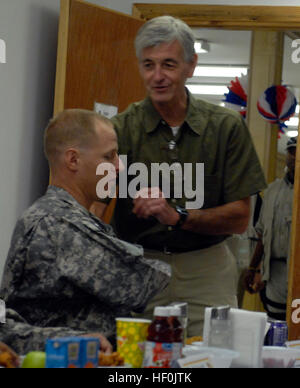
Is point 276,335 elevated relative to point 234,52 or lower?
lower

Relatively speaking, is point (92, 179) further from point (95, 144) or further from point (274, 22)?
point (274, 22)

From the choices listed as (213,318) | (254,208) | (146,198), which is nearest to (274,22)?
(254,208)

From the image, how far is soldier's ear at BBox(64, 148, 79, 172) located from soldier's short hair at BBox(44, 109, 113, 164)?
0.04 feet

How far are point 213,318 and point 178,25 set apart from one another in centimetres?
103

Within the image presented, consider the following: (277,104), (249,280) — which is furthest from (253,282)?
(277,104)

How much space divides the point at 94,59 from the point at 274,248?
166cm

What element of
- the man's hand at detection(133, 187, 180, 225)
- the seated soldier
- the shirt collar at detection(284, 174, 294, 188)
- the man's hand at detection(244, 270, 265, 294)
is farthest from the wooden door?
the seated soldier

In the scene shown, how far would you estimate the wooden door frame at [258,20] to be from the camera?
365 centimetres

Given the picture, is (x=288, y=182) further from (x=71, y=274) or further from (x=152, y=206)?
(x=71, y=274)

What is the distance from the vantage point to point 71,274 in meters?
1.73

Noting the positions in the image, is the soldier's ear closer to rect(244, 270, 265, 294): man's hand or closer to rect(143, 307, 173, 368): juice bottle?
rect(143, 307, 173, 368): juice bottle

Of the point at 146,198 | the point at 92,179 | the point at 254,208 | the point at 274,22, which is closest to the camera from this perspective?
the point at 92,179

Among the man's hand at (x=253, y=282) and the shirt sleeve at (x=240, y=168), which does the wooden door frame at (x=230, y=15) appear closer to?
the man's hand at (x=253, y=282)

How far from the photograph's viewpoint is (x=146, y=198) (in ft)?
7.07
